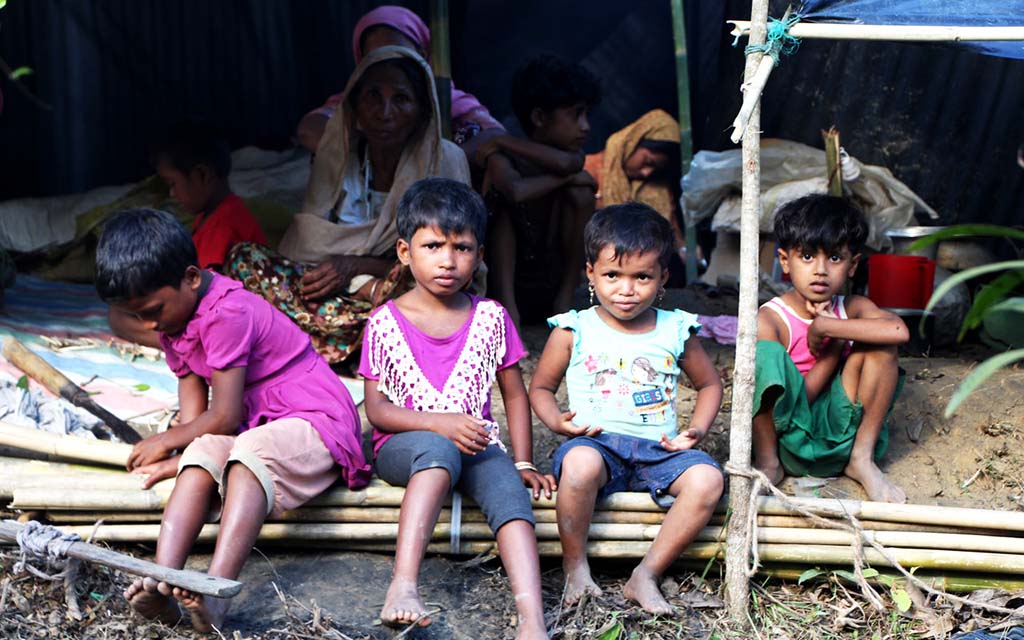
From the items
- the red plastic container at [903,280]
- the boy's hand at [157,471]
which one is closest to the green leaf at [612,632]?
the boy's hand at [157,471]

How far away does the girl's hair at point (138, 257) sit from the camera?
2807 millimetres

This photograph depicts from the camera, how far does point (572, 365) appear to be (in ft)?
10.2

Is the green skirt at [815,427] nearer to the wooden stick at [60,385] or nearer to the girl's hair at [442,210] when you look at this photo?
the girl's hair at [442,210]

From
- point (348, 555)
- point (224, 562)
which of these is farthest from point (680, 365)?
point (224, 562)

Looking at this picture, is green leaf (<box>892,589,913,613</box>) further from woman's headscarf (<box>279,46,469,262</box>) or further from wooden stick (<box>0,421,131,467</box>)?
woman's headscarf (<box>279,46,469,262</box>)

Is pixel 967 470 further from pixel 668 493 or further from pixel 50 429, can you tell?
pixel 50 429

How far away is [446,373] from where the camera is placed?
3086 millimetres

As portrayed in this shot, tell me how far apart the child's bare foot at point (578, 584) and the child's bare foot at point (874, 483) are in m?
1.01

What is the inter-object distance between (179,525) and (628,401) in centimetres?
124

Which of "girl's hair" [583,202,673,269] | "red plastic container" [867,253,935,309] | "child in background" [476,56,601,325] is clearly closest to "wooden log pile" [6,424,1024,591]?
"girl's hair" [583,202,673,269]

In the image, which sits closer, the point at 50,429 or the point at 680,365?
the point at 680,365

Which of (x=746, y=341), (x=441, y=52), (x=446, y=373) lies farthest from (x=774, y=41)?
(x=441, y=52)

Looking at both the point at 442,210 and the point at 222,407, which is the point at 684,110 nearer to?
the point at 442,210

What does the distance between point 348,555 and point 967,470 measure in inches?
81.8
